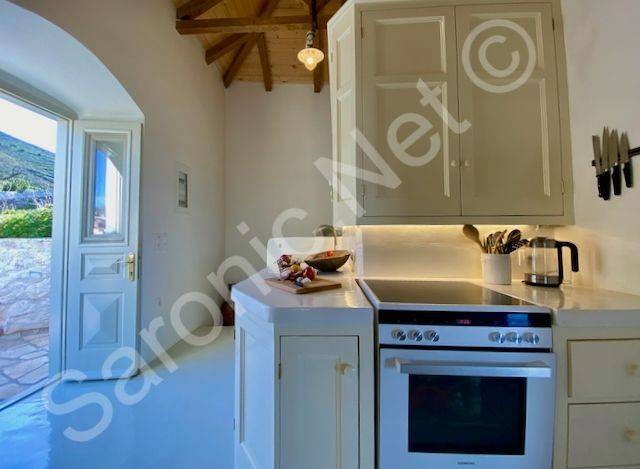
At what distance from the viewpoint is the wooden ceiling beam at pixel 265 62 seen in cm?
370

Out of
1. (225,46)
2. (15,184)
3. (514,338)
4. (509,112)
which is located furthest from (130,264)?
(225,46)

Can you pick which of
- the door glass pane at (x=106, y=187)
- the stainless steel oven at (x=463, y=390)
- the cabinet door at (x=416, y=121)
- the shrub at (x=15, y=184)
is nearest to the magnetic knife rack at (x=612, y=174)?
the cabinet door at (x=416, y=121)

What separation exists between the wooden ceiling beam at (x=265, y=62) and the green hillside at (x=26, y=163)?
111 inches

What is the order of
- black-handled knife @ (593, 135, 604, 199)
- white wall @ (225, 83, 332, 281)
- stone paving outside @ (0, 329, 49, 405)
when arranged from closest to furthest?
black-handled knife @ (593, 135, 604, 199), stone paving outside @ (0, 329, 49, 405), white wall @ (225, 83, 332, 281)

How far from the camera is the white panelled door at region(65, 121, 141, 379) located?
7.43 feet

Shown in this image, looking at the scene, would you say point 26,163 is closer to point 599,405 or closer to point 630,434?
point 599,405

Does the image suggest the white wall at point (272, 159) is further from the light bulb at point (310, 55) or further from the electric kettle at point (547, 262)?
the electric kettle at point (547, 262)

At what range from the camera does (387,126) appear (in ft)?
4.71

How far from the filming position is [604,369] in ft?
3.07

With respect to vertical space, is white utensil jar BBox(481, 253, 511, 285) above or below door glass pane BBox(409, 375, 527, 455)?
above

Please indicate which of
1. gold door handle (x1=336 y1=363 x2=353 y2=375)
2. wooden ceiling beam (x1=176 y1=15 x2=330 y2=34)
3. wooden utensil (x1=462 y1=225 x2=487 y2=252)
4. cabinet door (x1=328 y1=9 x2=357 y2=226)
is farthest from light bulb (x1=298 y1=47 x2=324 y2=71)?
gold door handle (x1=336 y1=363 x2=353 y2=375)

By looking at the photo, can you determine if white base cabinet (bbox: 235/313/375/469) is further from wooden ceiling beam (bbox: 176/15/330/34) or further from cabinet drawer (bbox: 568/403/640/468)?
wooden ceiling beam (bbox: 176/15/330/34)

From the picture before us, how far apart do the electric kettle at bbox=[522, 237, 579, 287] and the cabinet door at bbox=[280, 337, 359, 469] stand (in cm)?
108

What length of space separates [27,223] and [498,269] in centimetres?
339
